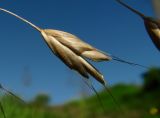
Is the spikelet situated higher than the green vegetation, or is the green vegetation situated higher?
the spikelet

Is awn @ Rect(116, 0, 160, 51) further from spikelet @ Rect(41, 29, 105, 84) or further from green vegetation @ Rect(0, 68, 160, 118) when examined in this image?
green vegetation @ Rect(0, 68, 160, 118)

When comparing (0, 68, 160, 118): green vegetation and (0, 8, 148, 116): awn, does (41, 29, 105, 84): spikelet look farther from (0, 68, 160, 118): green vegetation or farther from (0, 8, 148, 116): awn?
(0, 68, 160, 118): green vegetation

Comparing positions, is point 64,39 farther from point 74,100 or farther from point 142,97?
point 74,100

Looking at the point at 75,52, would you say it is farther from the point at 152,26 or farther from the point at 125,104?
the point at 125,104

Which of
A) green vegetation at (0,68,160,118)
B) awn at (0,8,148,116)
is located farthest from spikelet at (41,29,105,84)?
green vegetation at (0,68,160,118)

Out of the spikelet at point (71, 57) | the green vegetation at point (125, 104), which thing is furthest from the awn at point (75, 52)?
the green vegetation at point (125, 104)

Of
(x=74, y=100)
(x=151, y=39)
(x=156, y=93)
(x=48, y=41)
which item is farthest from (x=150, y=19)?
(x=74, y=100)

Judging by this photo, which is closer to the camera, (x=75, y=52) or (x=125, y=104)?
(x=75, y=52)

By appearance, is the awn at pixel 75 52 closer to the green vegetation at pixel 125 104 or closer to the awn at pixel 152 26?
the awn at pixel 152 26

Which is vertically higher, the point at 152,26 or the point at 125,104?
the point at 152,26

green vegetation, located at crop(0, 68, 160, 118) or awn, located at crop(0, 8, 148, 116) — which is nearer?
awn, located at crop(0, 8, 148, 116)

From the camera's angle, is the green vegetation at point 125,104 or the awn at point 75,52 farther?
the green vegetation at point 125,104

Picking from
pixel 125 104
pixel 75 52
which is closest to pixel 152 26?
pixel 75 52

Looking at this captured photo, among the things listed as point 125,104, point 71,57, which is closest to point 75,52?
point 71,57
